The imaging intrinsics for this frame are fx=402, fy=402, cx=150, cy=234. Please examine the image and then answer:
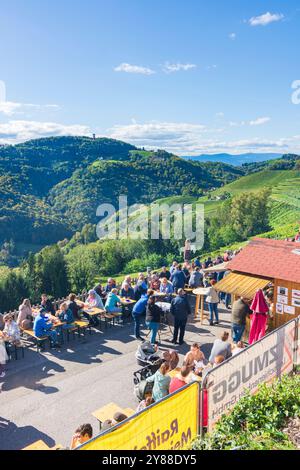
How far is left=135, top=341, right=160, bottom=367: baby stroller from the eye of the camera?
29.6ft

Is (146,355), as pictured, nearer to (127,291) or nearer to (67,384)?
(67,384)

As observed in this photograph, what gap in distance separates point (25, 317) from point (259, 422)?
7.51m

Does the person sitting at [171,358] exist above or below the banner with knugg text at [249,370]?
below

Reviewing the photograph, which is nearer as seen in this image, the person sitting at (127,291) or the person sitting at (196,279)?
the person sitting at (127,291)

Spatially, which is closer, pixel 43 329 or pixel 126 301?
pixel 43 329

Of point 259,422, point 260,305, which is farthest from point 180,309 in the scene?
point 259,422

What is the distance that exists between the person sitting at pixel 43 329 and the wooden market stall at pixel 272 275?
4680mm

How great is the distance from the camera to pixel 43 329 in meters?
10.6

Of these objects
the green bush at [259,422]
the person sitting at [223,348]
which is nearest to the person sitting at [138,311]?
the person sitting at [223,348]

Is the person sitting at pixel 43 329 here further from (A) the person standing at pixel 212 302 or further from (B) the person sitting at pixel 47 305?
(A) the person standing at pixel 212 302

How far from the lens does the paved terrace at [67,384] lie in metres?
7.26
